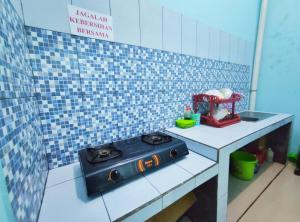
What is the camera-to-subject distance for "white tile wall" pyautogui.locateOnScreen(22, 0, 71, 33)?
0.64 m

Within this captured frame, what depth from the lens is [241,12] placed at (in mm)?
1746

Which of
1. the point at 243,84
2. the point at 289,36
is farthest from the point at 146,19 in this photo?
the point at 289,36

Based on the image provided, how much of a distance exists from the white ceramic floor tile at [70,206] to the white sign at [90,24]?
774mm

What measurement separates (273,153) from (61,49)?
8.22 feet

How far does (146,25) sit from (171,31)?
9.6 inches

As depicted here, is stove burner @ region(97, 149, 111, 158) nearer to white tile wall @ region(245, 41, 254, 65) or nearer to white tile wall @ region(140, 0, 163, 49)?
white tile wall @ region(140, 0, 163, 49)

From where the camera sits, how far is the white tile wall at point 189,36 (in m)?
1.22

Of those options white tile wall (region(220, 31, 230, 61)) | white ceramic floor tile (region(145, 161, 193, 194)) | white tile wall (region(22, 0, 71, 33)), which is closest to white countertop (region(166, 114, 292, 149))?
white ceramic floor tile (region(145, 161, 193, 194))

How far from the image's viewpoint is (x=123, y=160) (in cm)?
63

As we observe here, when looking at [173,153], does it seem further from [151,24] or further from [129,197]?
[151,24]

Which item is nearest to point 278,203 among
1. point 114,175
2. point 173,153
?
point 173,153

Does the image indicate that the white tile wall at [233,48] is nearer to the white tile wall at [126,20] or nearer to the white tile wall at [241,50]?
the white tile wall at [241,50]

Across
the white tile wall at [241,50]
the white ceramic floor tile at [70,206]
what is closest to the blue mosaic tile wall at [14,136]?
the white ceramic floor tile at [70,206]

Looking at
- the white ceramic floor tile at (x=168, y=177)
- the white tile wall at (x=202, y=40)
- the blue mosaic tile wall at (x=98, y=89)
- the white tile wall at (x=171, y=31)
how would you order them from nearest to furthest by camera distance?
the white ceramic floor tile at (x=168, y=177) → the blue mosaic tile wall at (x=98, y=89) → the white tile wall at (x=171, y=31) → the white tile wall at (x=202, y=40)
